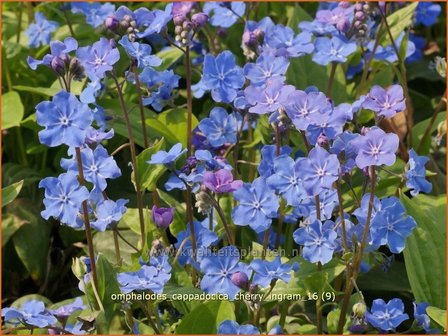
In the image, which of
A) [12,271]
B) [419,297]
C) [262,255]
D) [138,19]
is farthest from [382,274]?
[12,271]

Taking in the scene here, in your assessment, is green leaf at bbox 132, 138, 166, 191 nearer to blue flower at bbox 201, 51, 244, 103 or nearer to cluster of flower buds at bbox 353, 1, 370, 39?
blue flower at bbox 201, 51, 244, 103

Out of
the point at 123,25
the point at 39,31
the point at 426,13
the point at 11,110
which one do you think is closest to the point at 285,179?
the point at 123,25

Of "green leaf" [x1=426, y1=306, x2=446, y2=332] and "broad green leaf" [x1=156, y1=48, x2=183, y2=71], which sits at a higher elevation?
"broad green leaf" [x1=156, y1=48, x2=183, y2=71]

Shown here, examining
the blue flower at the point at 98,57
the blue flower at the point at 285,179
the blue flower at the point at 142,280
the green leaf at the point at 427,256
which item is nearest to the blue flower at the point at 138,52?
the blue flower at the point at 98,57

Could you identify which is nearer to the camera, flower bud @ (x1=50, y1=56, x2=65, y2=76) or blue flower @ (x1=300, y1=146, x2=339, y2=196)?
blue flower @ (x1=300, y1=146, x2=339, y2=196)

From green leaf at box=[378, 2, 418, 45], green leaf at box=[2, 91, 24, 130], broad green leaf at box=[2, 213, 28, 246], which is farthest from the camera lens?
green leaf at box=[378, 2, 418, 45]

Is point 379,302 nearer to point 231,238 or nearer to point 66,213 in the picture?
point 231,238

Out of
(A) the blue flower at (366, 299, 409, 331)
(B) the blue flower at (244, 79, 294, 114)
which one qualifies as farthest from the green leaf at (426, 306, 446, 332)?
(B) the blue flower at (244, 79, 294, 114)

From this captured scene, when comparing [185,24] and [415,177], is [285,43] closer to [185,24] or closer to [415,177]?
[185,24]
